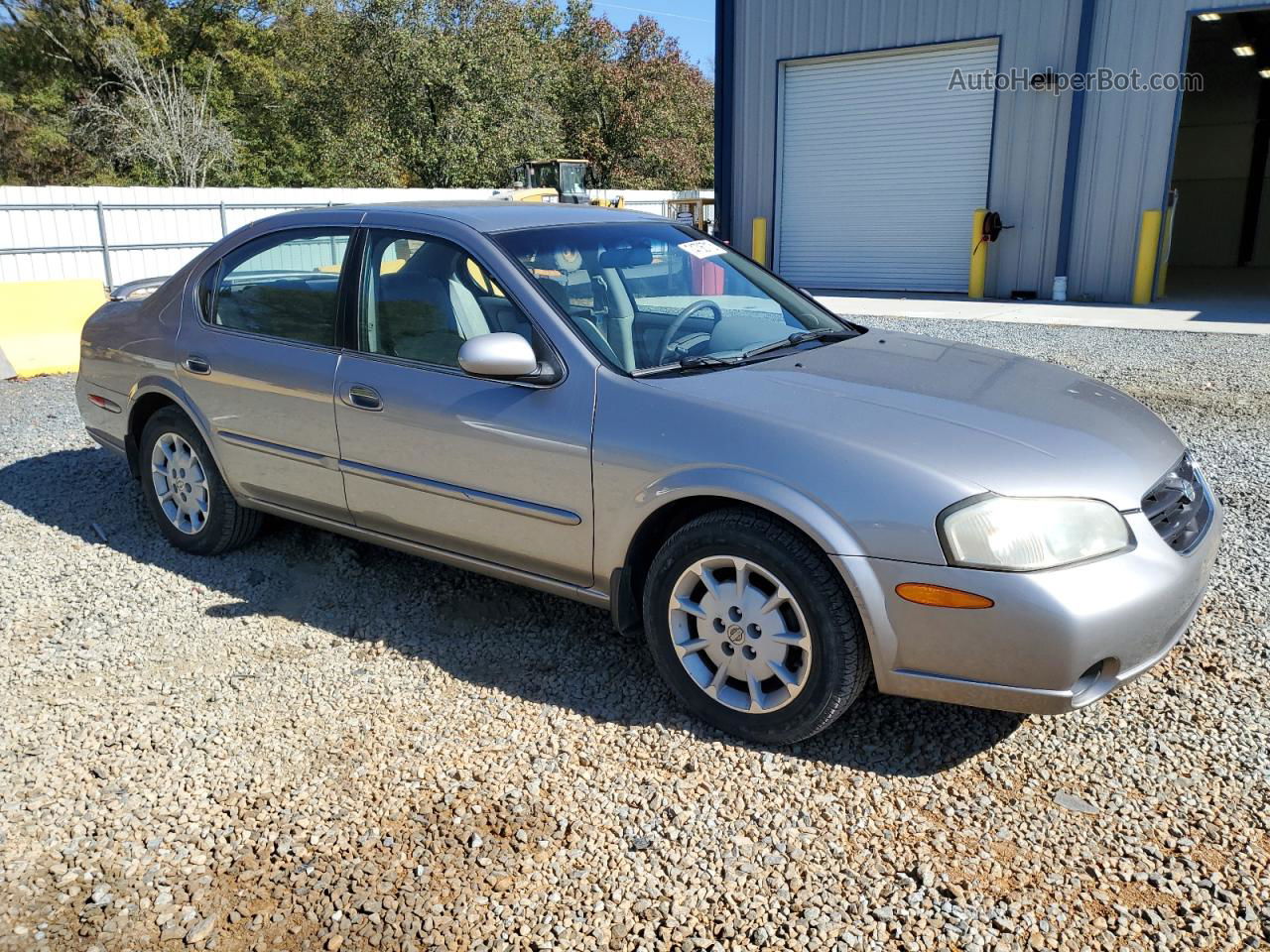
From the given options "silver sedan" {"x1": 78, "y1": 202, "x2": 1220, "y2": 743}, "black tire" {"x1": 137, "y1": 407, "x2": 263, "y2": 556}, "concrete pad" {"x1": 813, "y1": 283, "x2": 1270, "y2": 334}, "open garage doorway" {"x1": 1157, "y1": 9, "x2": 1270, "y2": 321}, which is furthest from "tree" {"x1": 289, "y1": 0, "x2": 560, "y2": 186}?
"silver sedan" {"x1": 78, "y1": 202, "x2": 1220, "y2": 743}

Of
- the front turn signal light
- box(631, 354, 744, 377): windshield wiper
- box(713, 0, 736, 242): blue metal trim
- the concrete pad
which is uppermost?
box(713, 0, 736, 242): blue metal trim

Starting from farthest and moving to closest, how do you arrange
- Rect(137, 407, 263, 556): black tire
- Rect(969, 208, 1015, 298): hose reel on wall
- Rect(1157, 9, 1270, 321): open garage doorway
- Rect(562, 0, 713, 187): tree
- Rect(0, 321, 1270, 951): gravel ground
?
Rect(562, 0, 713, 187): tree
Rect(1157, 9, 1270, 321): open garage doorway
Rect(969, 208, 1015, 298): hose reel on wall
Rect(137, 407, 263, 556): black tire
Rect(0, 321, 1270, 951): gravel ground

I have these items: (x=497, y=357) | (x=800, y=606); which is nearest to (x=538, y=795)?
(x=800, y=606)

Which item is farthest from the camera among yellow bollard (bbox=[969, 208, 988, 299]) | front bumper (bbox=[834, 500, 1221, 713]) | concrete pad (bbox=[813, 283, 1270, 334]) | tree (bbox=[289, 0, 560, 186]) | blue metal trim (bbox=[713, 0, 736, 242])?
tree (bbox=[289, 0, 560, 186])

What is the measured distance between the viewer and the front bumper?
8.60 feet

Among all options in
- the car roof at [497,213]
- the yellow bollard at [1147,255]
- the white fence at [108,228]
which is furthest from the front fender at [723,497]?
the yellow bollard at [1147,255]

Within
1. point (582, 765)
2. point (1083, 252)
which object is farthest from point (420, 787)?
point (1083, 252)

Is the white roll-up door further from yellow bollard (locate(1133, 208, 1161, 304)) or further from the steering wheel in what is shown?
the steering wheel

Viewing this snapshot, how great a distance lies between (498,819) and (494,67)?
105 ft

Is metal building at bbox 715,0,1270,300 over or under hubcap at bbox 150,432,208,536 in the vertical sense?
over

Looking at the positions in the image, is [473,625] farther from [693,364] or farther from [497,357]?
[693,364]

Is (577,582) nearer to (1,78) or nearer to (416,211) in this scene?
(416,211)

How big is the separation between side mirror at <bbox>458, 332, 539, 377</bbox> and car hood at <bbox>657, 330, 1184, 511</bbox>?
476mm

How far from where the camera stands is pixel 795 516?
2.84 m
